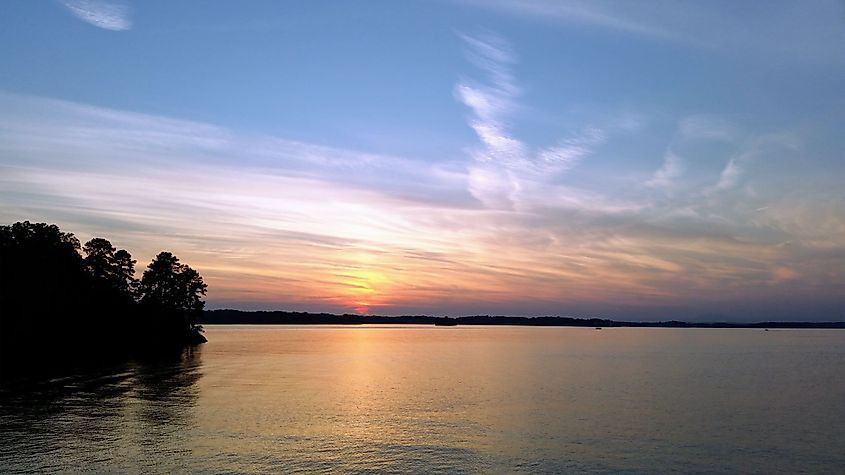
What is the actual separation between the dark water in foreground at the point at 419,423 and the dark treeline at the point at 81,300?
20845 millimetres

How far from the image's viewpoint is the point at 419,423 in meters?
43.6

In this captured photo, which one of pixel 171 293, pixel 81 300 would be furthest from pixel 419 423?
pixel 171 293

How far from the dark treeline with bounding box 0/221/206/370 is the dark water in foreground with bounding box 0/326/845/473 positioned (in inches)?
821

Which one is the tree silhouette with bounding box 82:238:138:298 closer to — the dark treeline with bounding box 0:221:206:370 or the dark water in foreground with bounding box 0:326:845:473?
the dark treeline with bounding box 0:221:206:370

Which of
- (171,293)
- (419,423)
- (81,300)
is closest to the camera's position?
(419,423)

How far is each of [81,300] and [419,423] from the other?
3059 inches

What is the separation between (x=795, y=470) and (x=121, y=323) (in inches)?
4431

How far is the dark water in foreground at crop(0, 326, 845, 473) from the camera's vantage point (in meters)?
32.1

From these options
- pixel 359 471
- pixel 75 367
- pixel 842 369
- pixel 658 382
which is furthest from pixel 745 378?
pixel 75 367

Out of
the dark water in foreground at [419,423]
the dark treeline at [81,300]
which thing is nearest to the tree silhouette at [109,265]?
the dark treeline at [81,300]

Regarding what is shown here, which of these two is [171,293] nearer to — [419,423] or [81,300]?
[81,300]

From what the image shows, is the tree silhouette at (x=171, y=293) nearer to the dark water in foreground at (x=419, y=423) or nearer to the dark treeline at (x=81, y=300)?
the dark treeline at (x=81, y=300)

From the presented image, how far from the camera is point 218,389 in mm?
60594

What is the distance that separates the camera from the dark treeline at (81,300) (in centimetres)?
8900
